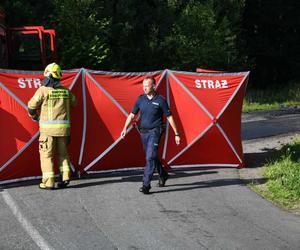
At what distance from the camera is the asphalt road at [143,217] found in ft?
19.9

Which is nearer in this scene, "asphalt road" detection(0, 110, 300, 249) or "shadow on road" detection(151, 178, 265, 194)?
"asphalt road" detection(0, 110, 300, 249)

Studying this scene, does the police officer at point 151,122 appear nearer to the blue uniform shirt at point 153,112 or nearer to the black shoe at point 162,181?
the blue uniform shirt at point 153,112

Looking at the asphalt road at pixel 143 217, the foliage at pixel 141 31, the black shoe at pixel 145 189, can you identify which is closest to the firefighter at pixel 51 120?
the asphalt road at pixel 143 217

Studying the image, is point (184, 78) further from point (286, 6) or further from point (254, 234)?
point (286, 6)

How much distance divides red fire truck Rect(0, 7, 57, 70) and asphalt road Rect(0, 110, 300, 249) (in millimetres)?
5768

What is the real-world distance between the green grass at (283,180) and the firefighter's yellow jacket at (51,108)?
10.8ft

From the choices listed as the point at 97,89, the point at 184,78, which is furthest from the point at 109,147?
the point at 184,78

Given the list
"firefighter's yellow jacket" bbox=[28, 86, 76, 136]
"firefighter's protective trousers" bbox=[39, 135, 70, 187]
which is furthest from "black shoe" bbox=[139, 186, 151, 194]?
"firefighter's yellow jacket" bbox=[28, 86, 76, 136]

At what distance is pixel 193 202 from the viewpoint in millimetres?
7941

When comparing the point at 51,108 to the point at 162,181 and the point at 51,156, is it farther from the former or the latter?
the point at 162,181

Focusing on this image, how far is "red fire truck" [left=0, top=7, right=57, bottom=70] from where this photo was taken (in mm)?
14094

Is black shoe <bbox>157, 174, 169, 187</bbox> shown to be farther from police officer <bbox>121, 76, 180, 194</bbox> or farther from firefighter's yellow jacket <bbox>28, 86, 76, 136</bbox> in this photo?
firefighter's yellow jacket <bbox>28, 86, 76, 136</bbox>

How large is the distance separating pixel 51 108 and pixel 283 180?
3907 mm

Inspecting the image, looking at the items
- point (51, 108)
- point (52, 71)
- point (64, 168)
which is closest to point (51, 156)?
point (64, 168)
